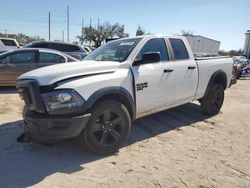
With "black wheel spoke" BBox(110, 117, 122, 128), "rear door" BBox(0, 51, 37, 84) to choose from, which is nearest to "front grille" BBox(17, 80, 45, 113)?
"black wheel spoke" BBox(110, 117, 122, 128)

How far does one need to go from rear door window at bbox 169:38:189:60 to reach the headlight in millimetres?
2605

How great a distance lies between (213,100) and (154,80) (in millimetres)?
2519

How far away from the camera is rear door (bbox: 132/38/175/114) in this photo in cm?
463

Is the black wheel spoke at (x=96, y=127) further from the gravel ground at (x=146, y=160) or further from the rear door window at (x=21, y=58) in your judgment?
the rear door window at (x=21, y=58)

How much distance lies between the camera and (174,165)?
3.93 metres

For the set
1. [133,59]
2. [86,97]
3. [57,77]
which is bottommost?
[86,97]

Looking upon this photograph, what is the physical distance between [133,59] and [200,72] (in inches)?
81.0

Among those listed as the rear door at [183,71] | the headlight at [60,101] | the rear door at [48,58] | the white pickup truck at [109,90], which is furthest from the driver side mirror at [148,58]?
the rear door at [48,58]

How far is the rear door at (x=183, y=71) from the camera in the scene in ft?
17.7

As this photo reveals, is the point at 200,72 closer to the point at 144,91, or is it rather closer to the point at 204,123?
the point at 204,123

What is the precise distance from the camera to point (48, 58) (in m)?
9.73

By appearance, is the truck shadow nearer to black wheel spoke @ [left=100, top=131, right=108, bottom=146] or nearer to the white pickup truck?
black wheel spoke @ [left=100, top=131, right=108, bottom=146]

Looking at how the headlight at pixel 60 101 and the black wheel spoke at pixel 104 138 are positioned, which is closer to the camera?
the headlight at pixel 60 101

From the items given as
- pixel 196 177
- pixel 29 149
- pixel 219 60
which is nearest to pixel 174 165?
pixel 196 177
